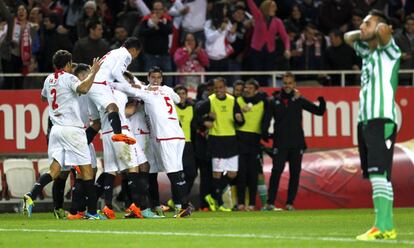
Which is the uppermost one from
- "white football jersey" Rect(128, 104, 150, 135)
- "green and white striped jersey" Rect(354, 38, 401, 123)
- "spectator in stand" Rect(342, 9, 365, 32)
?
"spectator in stand" Rect(342, 9, 365, 32)

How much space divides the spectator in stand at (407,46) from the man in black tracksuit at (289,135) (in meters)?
4.16

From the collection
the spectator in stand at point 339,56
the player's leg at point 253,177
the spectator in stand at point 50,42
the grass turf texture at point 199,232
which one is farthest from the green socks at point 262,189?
the grass turf texture at point 199,232

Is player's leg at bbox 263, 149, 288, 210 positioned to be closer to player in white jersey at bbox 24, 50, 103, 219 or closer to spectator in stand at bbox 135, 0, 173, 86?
spectator in stand at bbox 135, 0, 173, 86

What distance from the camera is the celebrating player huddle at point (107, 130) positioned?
18.4 metres

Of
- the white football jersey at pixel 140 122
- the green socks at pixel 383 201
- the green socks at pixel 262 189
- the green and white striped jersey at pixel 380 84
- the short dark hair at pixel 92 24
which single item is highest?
the short dark hair at pixel 92 24

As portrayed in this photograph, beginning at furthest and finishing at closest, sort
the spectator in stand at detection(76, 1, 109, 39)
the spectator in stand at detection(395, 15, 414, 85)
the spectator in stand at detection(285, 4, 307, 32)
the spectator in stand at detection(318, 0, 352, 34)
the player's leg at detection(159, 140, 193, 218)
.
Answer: the spectator in stand at detection(318, 0, 352, 34) < the spectator in stand at detection(285, 4, 307, 32) < the spectator in stand at detection(395, 15, 414, 85) < the spectator in stand at detection(76, 1, 109, 39) < the player's leg at detection(159, 140, 193, 218)

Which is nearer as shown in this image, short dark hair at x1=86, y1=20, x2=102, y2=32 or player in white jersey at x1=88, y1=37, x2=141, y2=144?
player in white jersey at x1=88, y1=37, x2=141, y2=144

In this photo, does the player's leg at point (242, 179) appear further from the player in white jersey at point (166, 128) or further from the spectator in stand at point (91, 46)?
the player in white jersey at point (166, 128)

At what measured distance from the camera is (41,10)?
2652 cm

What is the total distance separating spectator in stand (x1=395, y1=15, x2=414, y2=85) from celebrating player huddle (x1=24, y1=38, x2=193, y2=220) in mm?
8634

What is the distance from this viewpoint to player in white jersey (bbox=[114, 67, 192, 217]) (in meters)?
19.5

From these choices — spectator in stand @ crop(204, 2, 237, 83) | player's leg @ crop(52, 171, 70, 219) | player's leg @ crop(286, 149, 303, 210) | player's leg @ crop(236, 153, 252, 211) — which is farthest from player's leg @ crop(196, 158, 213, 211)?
player's leg @ crop(52, 171, 70, 219)

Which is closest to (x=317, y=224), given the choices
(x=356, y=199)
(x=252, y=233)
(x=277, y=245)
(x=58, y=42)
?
(x=252, y=233)

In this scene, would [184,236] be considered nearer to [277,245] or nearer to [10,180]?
[277,245]
